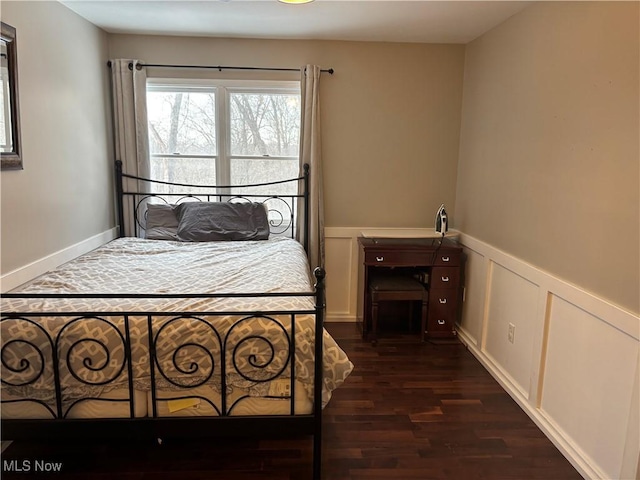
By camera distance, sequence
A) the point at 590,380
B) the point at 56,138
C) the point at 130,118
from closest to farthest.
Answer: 1. the point at 590,380
2. the point at 56,138
3. the point at 130,118

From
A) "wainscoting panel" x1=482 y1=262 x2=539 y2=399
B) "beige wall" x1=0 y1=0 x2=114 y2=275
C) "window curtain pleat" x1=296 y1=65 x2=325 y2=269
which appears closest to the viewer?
"beige wall" x1=0 y1=0 x2=114 y2=275

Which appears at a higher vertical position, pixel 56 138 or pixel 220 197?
pixel 56 138

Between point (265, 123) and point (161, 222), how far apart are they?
1.16 metres

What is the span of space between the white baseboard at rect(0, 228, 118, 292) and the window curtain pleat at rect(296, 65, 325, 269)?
4.96 ft

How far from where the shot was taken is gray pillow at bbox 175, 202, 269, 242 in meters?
3.53

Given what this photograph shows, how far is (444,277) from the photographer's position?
3510mm

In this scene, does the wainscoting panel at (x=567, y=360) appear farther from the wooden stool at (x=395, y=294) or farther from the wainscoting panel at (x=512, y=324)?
the wooden stool at (x=395, y=294)

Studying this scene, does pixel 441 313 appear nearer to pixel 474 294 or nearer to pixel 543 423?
pixel 474 294

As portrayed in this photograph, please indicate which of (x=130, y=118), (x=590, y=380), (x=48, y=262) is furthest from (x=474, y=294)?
(x=130, y=118)

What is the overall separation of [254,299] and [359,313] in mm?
1931

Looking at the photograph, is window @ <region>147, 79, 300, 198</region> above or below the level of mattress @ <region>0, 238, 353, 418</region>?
above

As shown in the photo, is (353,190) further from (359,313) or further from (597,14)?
(597,14)

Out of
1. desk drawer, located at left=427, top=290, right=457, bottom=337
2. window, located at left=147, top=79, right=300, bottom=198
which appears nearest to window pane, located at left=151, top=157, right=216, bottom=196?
window, located at left=147, top=79, right=300, bottom=198

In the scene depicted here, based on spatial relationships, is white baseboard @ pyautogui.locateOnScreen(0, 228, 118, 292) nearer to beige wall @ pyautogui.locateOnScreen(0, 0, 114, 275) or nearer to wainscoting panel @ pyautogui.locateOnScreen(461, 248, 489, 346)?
beige wall @ pyautogui.locateOnScreen(0, 0, 114, 275)
